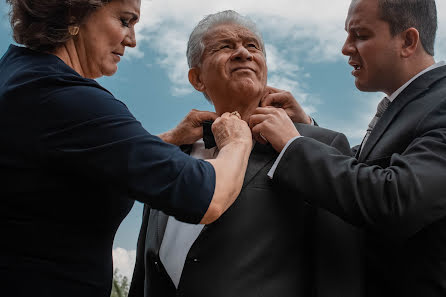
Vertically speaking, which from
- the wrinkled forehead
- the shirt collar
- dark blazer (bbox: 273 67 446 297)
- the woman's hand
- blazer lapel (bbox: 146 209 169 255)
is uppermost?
the wrinkled forehead

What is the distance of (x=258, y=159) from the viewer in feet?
9.15

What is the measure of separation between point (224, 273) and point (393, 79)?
1.51 m

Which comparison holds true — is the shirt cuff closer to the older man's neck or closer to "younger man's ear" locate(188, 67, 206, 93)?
the older man's neck

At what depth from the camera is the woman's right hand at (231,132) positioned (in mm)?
2549

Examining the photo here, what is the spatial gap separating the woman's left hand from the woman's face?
0.87 metres

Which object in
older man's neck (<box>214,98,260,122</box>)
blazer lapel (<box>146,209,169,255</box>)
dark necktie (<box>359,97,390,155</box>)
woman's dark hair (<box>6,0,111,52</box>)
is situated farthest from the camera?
older man's neck (<box>214,98,260,122</box>)

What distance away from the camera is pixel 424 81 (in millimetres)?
2607

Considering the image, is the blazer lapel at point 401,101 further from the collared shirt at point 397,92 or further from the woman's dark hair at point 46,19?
the woman's dark hair at point 46,19

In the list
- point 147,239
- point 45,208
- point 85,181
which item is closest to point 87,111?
point 85,181

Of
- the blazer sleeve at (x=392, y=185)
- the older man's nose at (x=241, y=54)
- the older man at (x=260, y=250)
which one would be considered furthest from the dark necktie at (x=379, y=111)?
the older man's nose at (x=241, y=54)

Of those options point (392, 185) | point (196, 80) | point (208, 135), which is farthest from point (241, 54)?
point (392, 185)

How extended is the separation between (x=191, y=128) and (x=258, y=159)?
2.40 feet

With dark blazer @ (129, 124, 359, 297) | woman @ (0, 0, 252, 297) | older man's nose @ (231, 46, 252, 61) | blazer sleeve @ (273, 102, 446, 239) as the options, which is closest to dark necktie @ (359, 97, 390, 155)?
blazer sleeve @ (273, 102, 446, 239)

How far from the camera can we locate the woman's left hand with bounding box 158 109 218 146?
3.32m
